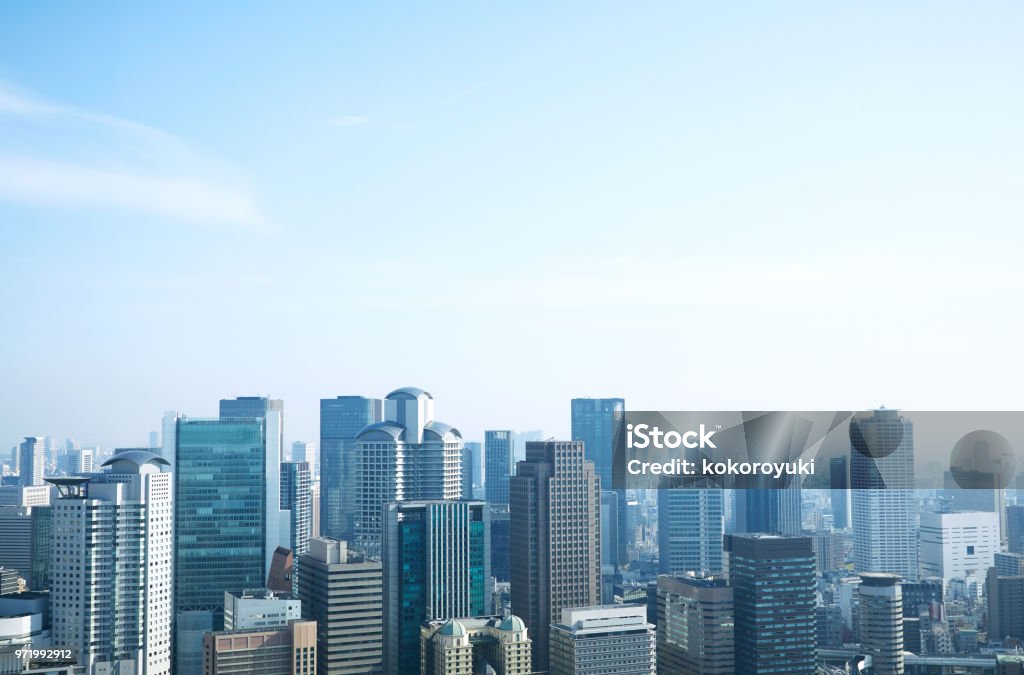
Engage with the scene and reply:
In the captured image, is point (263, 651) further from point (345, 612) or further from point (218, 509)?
point (218, 509)

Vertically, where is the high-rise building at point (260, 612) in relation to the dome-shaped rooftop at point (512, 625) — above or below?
above

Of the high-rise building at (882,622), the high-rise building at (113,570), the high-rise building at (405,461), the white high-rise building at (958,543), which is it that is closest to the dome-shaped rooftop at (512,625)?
the high-rise building at (113,570)

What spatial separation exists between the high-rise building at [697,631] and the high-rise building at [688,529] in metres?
2.74

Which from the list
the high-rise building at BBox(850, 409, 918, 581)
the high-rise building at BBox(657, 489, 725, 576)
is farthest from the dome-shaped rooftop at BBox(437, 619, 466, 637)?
the high-rise building at BBox(850, 409, 918, 581)

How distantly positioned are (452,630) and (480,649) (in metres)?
0.43

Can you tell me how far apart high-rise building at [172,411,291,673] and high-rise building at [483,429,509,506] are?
17.1ft

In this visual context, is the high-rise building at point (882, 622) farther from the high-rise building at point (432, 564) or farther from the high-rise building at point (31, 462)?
the high-rise building at point (31, 462)

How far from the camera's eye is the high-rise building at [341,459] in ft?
55.4

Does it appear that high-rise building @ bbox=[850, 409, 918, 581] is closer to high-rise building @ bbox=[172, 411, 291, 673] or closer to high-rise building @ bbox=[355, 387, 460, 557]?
high-rise building @ bbox=[355, 387, 460, 557]

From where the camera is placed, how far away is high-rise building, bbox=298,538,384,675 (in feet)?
36.9

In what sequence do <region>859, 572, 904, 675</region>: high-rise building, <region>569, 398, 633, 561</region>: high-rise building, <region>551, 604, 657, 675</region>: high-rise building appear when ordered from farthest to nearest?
Answer: 1. <region>569, 398, 633, 561</region>: high-rise building
2. <region>859, 572, 904, 675</region>: high-rise building
3. <region>551, 604, 657, 675</region>: high-rise building

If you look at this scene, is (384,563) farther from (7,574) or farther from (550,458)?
(7,574)

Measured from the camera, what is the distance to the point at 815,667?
10.6 metres

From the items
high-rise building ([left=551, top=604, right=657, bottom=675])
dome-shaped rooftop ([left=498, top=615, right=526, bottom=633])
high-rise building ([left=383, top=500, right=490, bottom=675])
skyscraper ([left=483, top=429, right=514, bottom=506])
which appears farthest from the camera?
skyscraper ([left=483, top=429, right=514, bottom=506])
